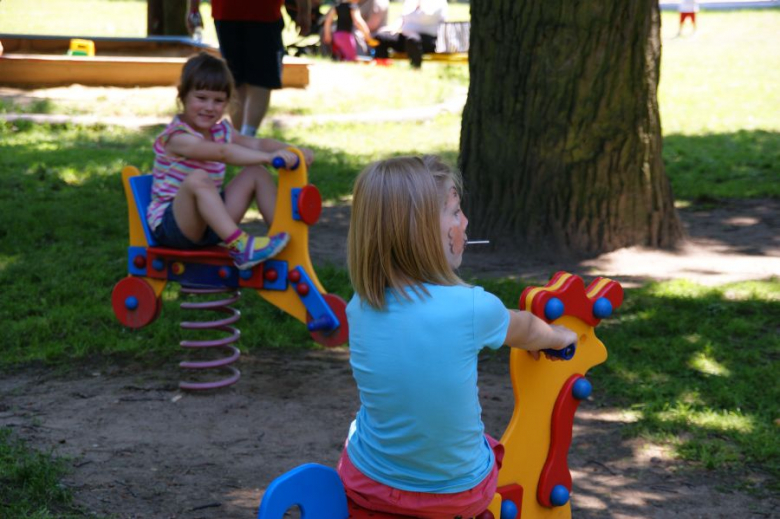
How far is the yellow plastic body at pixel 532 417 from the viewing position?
3025mm

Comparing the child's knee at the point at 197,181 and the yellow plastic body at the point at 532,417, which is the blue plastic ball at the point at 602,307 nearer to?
the yellow plastic body at the point at 532,417

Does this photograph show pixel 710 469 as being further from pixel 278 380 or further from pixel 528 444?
pixel 278 380

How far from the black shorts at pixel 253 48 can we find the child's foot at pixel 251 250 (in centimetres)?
368

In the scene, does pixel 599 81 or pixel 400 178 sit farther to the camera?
pixel 599 81

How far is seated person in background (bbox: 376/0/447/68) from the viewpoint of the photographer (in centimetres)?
1755

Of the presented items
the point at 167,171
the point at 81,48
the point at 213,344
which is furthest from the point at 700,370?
the point at 81,48

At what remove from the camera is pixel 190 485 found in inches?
144

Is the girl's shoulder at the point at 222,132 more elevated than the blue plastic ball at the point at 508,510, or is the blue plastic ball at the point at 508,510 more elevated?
the girl's shoulder at the point at 222,132

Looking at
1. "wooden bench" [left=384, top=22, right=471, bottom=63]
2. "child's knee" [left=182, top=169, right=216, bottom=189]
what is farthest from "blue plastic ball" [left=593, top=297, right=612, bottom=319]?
"wooden bench" [left=384, top=22, right=471, bottom=63]

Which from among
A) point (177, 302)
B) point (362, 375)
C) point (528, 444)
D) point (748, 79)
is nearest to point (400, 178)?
point (362, 375)

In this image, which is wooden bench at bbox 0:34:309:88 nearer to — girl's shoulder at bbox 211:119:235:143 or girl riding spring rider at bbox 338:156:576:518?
girl's shoulder at bbox 211:119:235:143

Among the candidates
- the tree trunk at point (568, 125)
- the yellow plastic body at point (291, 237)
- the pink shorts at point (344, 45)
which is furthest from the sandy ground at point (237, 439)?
the pink shorts at point (344, 45)

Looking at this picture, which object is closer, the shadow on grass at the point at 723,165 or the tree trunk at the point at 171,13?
the shadow on grass at the point at 723,165

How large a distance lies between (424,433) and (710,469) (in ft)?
5.72
